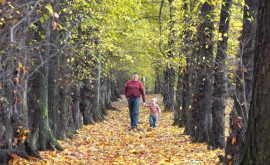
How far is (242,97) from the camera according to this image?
7.15 m

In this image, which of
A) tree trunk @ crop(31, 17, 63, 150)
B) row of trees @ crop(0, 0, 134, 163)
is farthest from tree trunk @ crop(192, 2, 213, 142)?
tree trunk @ crop(31, 17, 63, 150)

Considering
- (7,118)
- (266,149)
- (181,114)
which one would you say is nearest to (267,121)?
(266,149)

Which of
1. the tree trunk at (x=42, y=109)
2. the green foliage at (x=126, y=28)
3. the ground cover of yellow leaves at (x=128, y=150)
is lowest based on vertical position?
the ground cover of yellow leaves at (x=128, y=150)

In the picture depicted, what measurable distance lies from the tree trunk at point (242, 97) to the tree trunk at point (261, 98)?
325cm

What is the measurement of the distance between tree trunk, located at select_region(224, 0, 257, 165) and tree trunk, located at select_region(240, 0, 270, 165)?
3.25 m

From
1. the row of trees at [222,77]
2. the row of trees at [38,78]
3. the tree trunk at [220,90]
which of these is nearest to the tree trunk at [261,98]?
the row of trees at [222,77]

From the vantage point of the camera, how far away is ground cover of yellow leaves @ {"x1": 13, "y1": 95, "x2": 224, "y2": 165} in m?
9.01

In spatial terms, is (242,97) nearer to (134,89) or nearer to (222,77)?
(222,77)

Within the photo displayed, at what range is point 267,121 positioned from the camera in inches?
134

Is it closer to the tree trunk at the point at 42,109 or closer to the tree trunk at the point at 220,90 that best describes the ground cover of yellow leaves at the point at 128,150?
the tree trunk at the point at 42,109

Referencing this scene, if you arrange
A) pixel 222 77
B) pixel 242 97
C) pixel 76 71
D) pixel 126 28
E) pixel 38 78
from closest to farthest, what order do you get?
pixel 242 97, pixel 38 78, pixel 222 77, pixel 76 71, pixel 126 28

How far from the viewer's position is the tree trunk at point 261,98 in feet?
11.3

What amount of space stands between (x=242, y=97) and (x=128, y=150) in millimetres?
4666

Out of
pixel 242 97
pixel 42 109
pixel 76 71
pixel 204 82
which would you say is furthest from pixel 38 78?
pixel 76 71
